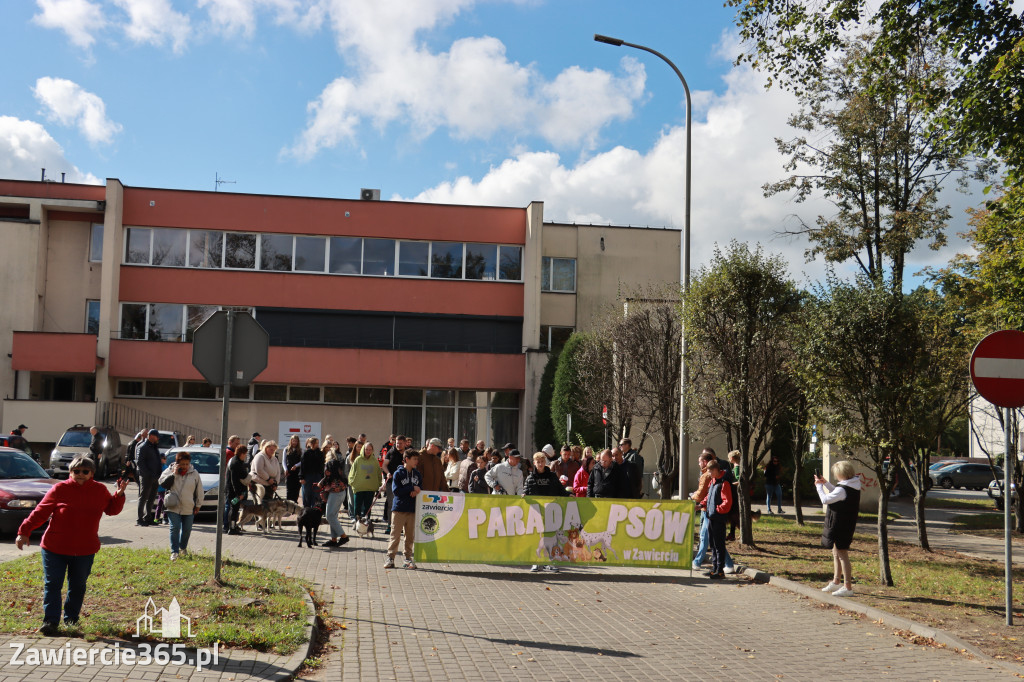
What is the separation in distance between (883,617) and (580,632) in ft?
11.6

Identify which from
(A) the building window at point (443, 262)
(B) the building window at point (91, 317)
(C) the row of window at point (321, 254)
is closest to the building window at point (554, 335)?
(C) the row of window at point (321, 254)

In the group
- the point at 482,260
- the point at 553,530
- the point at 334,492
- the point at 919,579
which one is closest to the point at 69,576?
the point at 553,530

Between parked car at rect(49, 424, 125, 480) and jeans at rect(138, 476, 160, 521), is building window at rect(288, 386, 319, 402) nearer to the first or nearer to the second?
parked car at rect(49, 424, 125, 480)

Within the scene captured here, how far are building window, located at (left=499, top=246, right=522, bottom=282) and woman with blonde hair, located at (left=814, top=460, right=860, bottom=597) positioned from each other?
91.0ft

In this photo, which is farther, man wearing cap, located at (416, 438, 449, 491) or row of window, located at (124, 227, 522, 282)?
row of window, located at (124, 227, 522, 282)

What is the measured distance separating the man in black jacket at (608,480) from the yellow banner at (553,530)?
1.20 meters

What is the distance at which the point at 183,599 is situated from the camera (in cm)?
927

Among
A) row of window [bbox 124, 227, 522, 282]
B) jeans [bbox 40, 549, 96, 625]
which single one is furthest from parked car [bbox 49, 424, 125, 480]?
jeans [bbox 40, 549, 96, 625]

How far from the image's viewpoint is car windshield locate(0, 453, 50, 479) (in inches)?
Answer: 634

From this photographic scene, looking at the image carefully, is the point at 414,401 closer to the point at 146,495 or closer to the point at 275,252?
the point at 275,252

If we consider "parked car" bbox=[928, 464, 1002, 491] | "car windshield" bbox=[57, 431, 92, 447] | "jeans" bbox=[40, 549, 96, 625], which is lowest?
"parked car" bbox=[928, 464, 1002, 491]

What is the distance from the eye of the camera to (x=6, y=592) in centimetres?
922

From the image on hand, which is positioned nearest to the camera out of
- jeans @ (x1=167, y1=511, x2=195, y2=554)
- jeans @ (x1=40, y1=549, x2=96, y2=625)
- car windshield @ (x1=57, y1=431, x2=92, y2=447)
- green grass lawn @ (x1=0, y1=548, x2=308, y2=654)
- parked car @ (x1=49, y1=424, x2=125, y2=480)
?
jeans @ (x1=40, y1=549, x2=96, y2=625)

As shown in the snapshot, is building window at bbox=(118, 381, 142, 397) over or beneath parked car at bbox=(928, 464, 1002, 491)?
over
